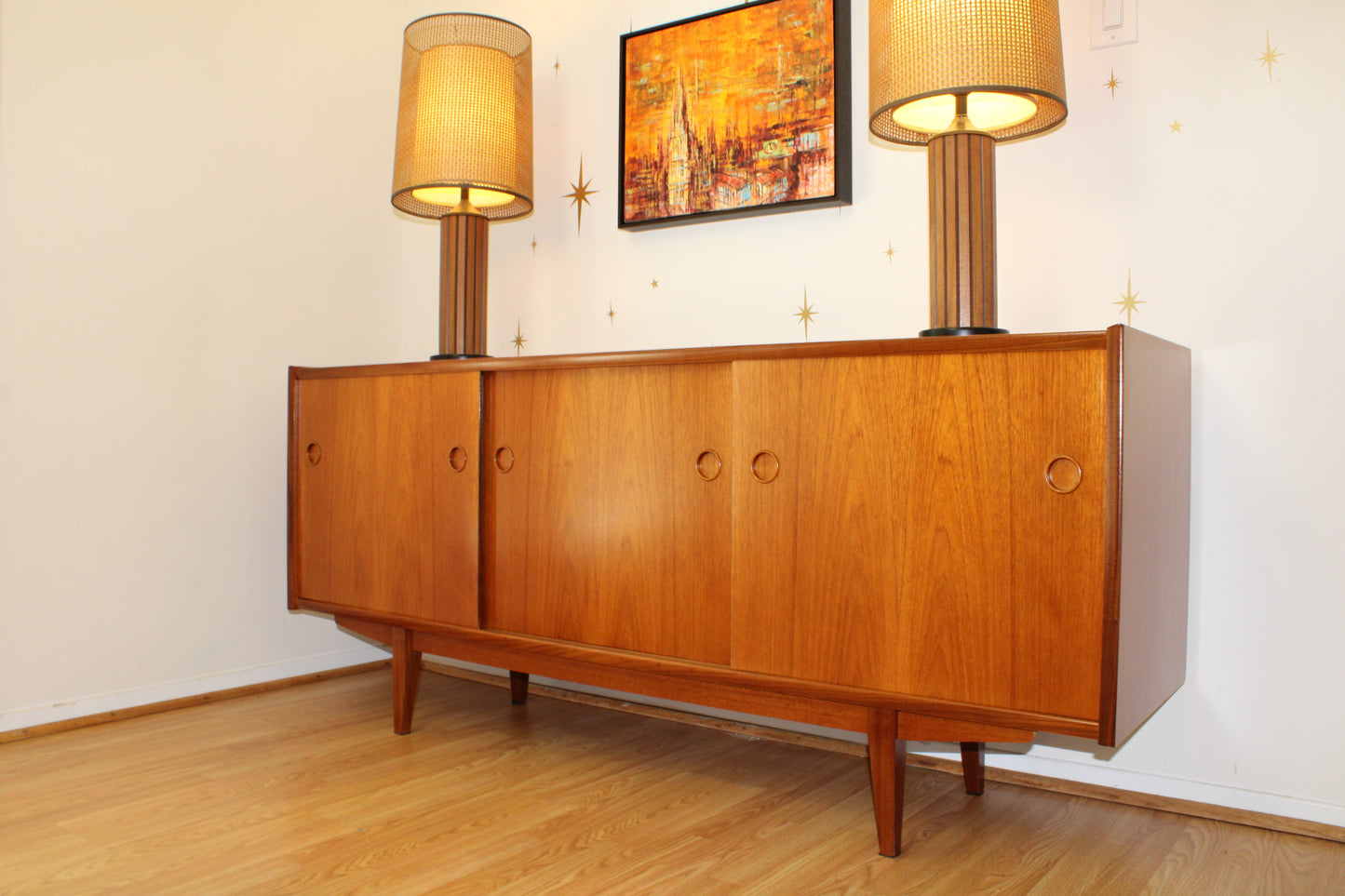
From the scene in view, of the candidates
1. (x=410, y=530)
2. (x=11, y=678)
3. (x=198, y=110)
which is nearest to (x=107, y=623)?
(x=11, y=678)

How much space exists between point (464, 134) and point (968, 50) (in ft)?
3.34

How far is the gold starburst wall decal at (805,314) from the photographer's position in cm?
184

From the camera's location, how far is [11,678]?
70.6 inches

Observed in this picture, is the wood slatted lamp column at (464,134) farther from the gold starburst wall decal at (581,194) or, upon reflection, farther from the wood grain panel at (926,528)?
the wood grain panel at (926,528)

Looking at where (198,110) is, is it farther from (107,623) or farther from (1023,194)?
(1023,194)

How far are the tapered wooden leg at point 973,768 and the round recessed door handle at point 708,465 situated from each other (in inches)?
25.4

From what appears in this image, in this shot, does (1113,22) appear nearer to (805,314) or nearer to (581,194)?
(805,314)

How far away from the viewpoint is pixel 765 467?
1.36m

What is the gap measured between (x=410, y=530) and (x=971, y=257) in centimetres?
115

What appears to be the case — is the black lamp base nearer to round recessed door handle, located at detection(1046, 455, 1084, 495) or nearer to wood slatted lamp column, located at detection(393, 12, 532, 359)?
round recessed door handle, located at detection(1046, 455, 1084, 495)

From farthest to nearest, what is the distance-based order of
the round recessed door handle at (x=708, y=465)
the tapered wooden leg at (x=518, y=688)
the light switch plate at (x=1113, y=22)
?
the tapered wooden leg at (x=518, y=688) → the light switch plate at (x=1113, y=22) → the round recessed door handle at (x=708, y=465)

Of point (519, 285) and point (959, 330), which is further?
point (519, 285)

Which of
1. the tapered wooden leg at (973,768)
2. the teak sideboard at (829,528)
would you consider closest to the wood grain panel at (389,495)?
the teak sideboard at (829,528)

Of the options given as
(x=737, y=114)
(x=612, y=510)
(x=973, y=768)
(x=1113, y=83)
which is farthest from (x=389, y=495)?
(x=1113, y=83)
